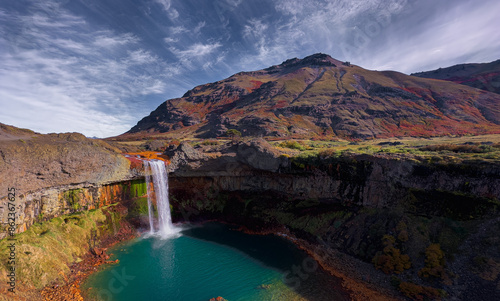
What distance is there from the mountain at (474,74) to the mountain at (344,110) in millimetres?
17163

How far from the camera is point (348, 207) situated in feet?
88.4

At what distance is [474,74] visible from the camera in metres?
132

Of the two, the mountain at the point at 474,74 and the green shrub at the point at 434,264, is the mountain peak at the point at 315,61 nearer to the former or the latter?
the mountain at the point at 474,74

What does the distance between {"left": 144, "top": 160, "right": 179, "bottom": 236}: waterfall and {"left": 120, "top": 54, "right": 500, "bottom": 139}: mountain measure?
1979 inches

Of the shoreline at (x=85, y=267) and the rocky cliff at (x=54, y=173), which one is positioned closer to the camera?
the shoreline at (x=85, y=267)

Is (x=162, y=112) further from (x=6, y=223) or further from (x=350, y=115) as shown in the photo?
(x=6, y=223)

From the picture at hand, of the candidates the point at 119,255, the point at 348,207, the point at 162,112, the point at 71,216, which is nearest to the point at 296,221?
the point at 348,207

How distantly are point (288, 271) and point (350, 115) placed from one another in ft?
253

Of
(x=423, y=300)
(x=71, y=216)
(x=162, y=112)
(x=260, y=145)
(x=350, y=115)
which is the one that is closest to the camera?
(x=423, y=300)

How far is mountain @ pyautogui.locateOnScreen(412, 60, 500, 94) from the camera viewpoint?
111 m

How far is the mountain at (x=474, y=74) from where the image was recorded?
111438mm

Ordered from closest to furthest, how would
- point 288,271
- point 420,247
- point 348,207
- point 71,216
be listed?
point 420,247 < point 288,271 < point 71,216 < point 348,207

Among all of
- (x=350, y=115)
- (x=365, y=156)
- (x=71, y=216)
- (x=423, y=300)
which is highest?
(x=350, y=115)

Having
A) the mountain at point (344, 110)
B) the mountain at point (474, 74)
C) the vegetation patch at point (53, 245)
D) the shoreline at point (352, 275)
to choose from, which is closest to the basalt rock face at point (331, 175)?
the shoreline at point (352, 275)
